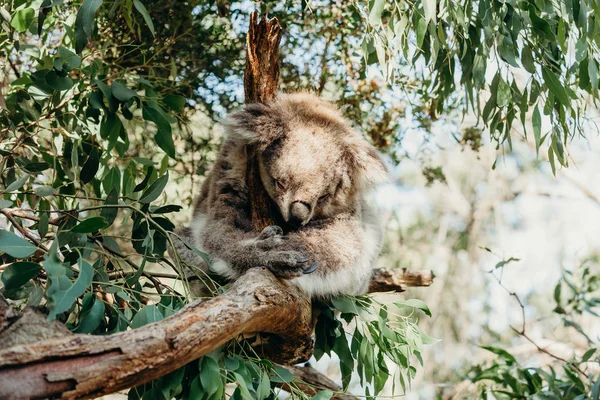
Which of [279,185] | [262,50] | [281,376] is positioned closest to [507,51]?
[262,50]

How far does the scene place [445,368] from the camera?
8.34 metres

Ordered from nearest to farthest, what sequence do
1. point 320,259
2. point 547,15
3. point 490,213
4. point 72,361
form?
point 72,361 < point 547,15 < point 320,259 < point 490,213

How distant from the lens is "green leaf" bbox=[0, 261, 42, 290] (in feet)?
5.18

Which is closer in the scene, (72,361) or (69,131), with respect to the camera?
(72,361)

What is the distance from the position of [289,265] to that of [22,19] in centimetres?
135

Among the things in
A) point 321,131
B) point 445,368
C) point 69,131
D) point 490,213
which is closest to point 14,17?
point 69,131

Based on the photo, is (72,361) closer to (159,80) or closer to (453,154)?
(159,80)

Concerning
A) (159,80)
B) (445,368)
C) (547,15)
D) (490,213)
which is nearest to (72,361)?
(547,15)

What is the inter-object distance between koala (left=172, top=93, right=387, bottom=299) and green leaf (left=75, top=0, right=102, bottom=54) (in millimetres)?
834

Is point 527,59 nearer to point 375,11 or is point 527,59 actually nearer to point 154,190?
point 375,11

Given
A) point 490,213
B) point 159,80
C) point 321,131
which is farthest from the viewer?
point 490,213

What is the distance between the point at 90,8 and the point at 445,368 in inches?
288

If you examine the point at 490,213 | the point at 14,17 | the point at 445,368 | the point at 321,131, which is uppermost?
the point at 14,17

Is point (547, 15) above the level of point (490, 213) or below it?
above
